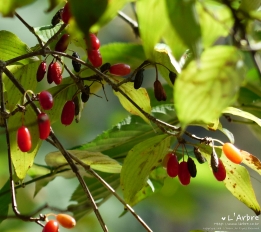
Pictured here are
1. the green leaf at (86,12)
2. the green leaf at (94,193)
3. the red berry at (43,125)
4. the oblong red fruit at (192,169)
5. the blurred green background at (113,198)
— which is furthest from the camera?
the blurred green background at (113,198)

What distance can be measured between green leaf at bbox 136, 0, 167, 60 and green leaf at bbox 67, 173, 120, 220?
19.8 inches

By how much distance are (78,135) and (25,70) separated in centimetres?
115

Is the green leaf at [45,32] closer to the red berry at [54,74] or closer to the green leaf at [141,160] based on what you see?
the red berry at [54,74]

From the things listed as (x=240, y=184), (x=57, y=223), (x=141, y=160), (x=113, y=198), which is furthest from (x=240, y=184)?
(x=113, y=198)

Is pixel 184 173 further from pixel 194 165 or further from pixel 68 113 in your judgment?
pixel 68 113

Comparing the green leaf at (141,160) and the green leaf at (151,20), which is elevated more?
the green leaf at (151,20)

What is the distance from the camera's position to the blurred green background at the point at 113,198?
1.41 m

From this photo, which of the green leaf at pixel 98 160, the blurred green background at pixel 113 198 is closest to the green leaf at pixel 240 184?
the green leaf at pixel 98 160

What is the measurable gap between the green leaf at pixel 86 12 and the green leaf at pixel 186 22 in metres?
0.04

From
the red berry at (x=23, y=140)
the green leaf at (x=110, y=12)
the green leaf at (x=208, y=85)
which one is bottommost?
the red berry at (x=23, y=140)

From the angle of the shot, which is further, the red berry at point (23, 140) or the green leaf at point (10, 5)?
the red berry at point (23, 140)

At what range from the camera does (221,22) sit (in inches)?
12.4

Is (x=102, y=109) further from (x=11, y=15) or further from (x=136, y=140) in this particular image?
(x=11, y=15)

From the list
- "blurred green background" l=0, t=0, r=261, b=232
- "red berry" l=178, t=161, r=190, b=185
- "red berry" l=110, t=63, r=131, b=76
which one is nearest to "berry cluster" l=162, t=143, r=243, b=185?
"red berry" l=178, t=161, r=190, b=185
